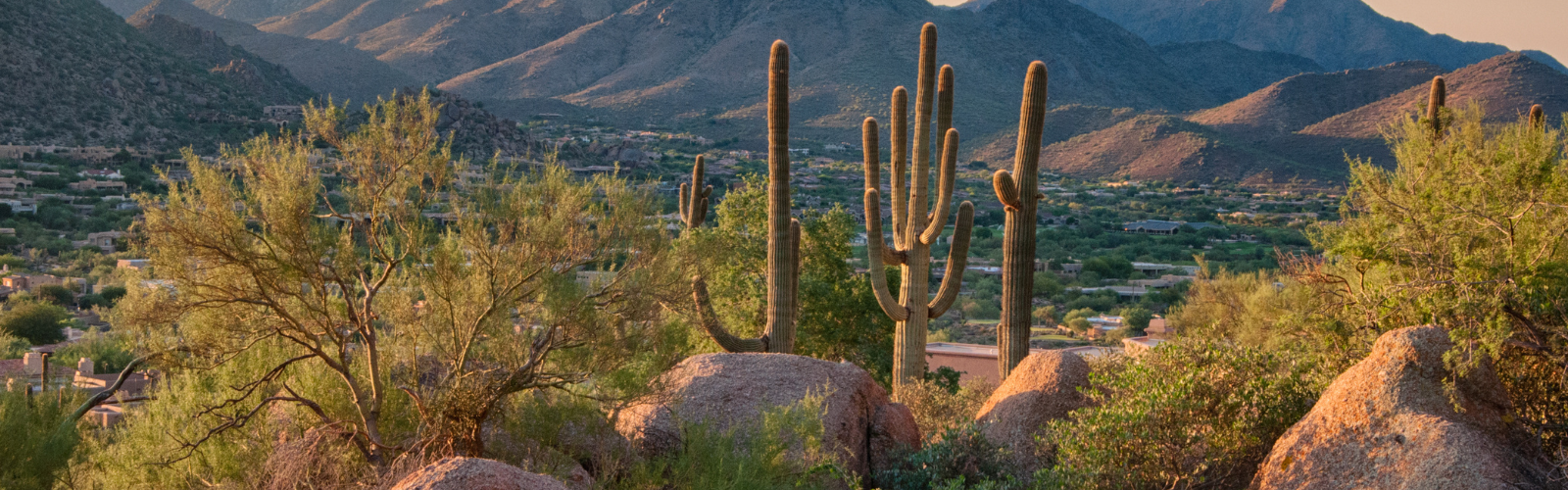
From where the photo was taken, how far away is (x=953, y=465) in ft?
26.7

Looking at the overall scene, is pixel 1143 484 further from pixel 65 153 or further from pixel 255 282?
pixel 65 153

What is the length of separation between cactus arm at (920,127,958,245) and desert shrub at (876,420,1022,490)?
4.30 metres

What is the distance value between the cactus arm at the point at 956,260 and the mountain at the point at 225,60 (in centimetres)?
5426

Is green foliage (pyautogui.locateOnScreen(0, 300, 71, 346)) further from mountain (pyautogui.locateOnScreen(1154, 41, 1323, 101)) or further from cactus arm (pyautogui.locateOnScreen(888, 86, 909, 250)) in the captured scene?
mountain (pyautogui.locateOnScreen(1154, 41, 1323, 101))

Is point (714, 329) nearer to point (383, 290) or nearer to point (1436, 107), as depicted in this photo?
point (383, 290)

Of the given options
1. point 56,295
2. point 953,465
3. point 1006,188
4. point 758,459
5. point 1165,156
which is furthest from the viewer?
point 1165,156

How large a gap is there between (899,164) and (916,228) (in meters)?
1.08

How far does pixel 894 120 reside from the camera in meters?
13.9

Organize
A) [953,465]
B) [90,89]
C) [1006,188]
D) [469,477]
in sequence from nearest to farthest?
[469,477] → [953,465] → [1006,188] → [90,89]

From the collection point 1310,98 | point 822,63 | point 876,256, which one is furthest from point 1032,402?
point 822,63

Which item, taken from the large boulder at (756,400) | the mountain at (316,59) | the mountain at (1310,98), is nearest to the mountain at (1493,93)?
the mountain at (1310,98)

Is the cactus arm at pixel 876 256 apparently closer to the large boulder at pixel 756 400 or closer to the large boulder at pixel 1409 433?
the large boulder at pixel 756 400

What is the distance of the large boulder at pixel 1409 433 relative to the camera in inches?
241

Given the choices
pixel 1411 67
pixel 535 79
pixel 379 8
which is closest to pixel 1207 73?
pixel 1411 67
